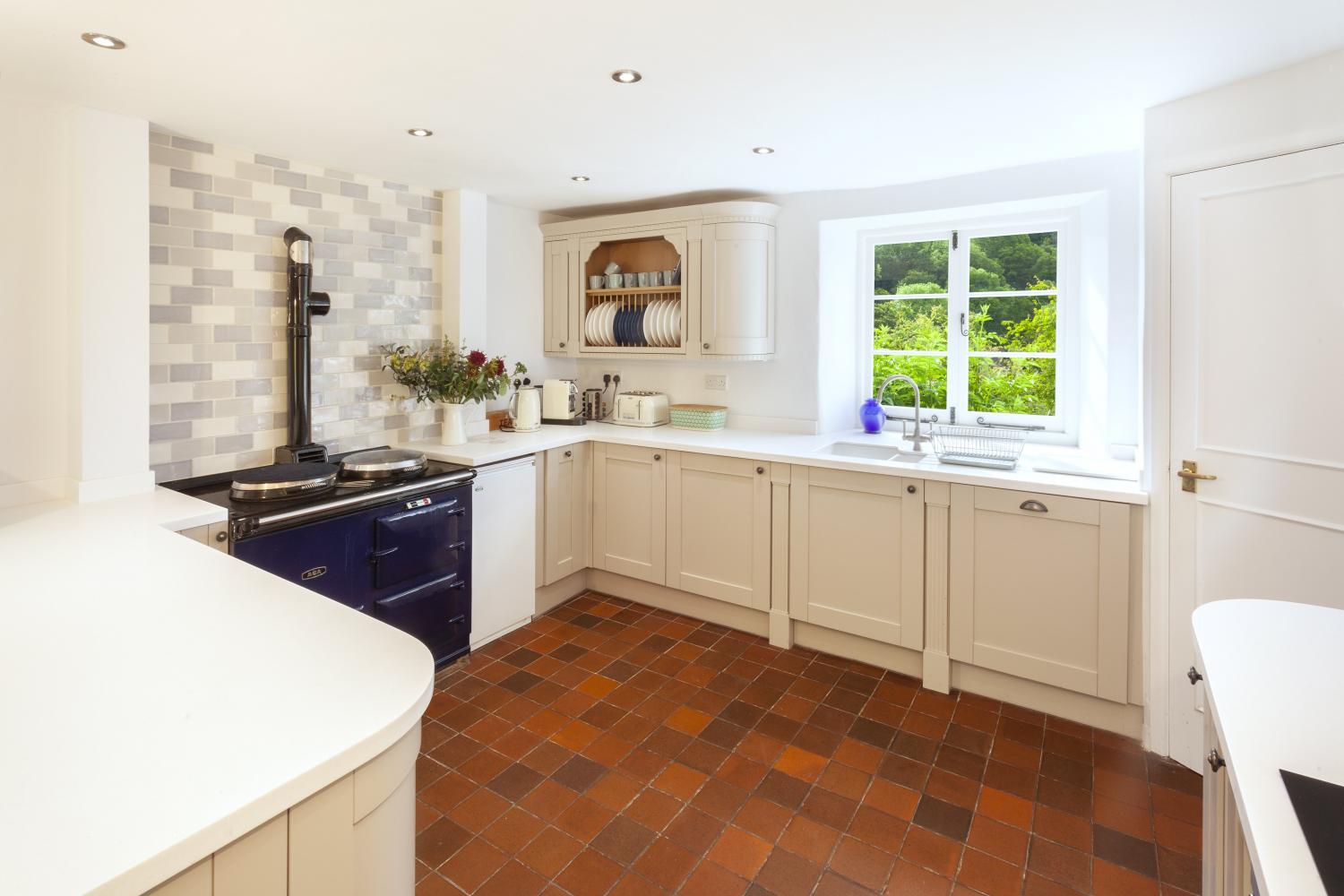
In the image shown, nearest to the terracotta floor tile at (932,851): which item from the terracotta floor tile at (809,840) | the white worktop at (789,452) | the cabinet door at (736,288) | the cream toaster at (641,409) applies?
the terracotta floor tile at (809,840)

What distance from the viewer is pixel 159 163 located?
2.49m

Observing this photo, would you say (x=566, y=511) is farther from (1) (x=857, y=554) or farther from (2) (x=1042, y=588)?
(2) (x=1042, y=588)

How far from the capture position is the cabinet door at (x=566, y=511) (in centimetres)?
357

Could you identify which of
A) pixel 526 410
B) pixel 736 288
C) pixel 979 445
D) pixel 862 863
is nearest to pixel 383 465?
pixel 526 410

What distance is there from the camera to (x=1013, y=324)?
343 centimetres

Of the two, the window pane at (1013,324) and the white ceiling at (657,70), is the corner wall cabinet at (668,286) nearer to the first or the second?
the white ceiling at (657,70)

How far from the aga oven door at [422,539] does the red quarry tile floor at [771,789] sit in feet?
1.61

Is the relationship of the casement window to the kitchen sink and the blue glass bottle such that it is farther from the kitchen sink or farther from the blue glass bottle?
the kitchen sink

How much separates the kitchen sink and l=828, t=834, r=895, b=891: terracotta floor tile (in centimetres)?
174

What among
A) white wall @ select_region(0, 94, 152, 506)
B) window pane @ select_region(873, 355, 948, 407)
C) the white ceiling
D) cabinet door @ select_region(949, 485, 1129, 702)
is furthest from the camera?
window pane @ select_region(873, 355, 948, 407)

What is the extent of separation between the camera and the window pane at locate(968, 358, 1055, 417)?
3.36 metres

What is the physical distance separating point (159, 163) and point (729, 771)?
9.72 ft

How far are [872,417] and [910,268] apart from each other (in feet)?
2.76

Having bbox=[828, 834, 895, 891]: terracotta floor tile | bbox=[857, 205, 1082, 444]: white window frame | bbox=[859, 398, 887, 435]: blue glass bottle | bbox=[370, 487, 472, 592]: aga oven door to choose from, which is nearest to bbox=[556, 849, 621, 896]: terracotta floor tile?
bbox=[828, 834, 895, 891]: terracotta floor tile
